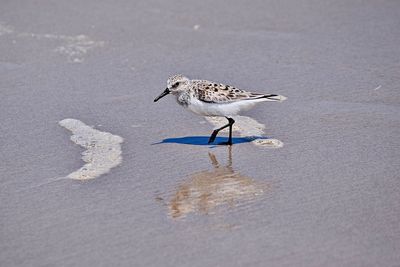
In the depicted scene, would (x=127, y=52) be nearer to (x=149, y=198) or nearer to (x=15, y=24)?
(x=15, y=24)

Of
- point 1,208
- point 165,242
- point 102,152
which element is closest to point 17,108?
point 102,152

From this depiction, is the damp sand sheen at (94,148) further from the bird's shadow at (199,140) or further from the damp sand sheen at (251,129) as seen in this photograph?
the damp sand sheen at (251,129)

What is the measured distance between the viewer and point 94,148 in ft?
21.5

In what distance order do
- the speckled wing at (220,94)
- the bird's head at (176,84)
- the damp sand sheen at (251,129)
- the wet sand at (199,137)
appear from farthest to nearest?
the bird's head at (176,84)
the speckled wing at (220,94)
the damp sand sheen at (251,129)
the wet sand at (199,137)

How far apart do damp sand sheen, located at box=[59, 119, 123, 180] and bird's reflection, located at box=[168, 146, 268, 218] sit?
0.76 meters

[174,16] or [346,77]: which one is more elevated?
[174,16]

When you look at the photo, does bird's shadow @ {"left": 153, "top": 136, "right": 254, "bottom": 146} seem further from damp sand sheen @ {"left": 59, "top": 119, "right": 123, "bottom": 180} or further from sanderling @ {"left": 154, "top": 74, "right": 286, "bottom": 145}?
damp sand sheen @ {"left": 59, "top": 119, "right": 123, "bottom": 180}

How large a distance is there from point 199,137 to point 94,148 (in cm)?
109

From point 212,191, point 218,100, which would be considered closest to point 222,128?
point 218,100

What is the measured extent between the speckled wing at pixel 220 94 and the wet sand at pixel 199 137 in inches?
15.2

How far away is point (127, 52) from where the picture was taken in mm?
9336

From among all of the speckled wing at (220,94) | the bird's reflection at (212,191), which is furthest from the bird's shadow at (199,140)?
the bird's reflection at (212,191)

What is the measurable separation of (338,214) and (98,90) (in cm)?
395

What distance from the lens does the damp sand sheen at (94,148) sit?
19.7 feet
